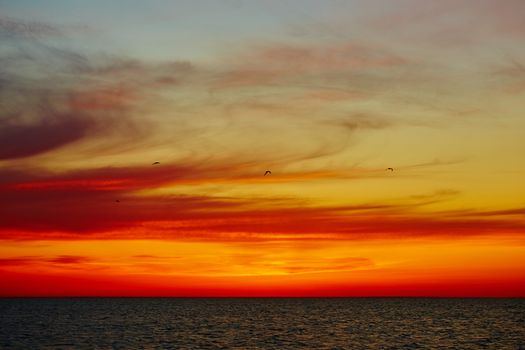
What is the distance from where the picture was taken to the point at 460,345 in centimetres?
9062

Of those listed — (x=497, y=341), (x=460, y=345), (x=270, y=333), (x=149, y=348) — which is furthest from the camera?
(x=270, y=333)

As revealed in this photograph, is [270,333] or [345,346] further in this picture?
[270,333]

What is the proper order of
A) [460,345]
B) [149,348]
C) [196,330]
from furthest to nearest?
[196,330]
[460,345]
[149,348]

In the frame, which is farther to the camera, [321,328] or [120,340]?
[321,328]

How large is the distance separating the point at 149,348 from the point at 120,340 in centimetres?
1133

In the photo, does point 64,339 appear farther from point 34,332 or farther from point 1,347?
point 34,332

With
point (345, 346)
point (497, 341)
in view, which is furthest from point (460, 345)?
point (345, 346)

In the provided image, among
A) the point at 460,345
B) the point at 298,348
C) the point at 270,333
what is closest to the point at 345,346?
the point at 298,348

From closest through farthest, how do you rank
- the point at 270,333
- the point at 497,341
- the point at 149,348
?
the point at 149,348 < the point at 497,341 < the point at 270,333

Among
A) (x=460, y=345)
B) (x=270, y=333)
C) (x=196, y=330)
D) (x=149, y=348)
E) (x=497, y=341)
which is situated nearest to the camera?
(x=149, y=348)

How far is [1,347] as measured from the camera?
87688mm

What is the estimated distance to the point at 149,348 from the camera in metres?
84.4

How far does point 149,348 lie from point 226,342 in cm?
1175

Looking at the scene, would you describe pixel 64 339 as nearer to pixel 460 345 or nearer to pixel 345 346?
pixel 345 346
